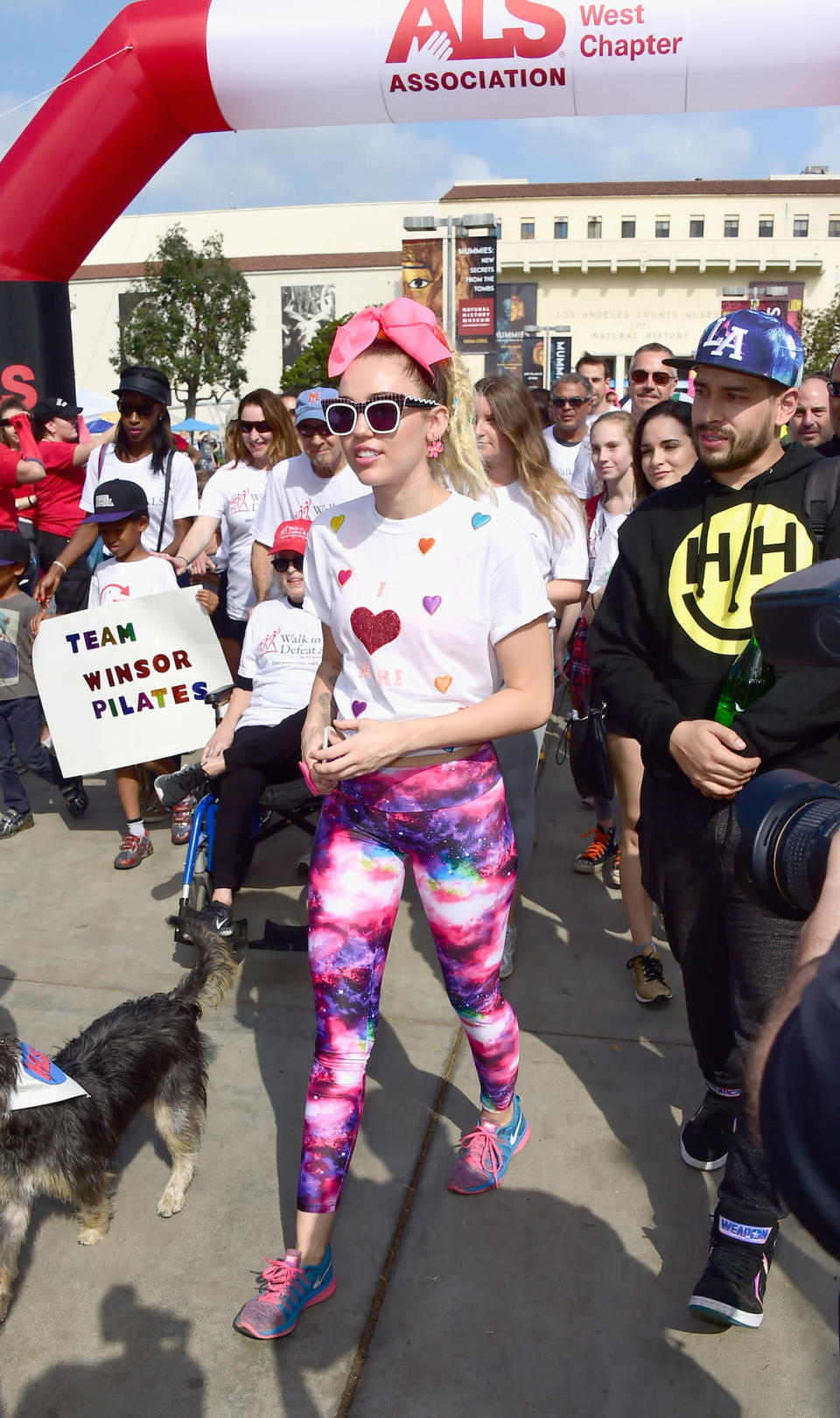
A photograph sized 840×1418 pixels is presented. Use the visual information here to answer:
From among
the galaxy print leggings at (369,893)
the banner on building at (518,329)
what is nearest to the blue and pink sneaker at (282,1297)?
the galaxy print leggings at (369,893)

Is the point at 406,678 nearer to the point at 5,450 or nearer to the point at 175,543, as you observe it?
the point at 175,543

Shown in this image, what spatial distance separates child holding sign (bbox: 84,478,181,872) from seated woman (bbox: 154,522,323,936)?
2.92 feet

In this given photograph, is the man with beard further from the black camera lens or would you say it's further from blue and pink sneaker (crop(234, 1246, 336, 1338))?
the black camera lens

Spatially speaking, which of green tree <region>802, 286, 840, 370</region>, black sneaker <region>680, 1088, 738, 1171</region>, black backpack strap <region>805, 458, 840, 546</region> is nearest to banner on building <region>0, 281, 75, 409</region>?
black backpack strap <region>805, 458, 840, 546</region>

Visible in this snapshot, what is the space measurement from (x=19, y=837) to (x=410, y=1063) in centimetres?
302

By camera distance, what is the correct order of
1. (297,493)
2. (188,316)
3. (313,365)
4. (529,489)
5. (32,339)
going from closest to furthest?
(529,489) → (297,493) → (32,339) → (188,316) → (313,365)

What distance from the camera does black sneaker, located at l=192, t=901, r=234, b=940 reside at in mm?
4035

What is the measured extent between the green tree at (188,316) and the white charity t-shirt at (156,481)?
133 feet

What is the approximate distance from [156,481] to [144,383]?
1.69ft

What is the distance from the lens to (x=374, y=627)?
2379mm

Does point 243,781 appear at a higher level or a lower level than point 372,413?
lower

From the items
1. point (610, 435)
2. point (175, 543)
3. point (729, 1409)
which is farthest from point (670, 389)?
point (729, 1409)

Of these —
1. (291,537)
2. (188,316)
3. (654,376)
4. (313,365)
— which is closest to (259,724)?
(291,537)

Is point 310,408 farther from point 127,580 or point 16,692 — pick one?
point 16,692
